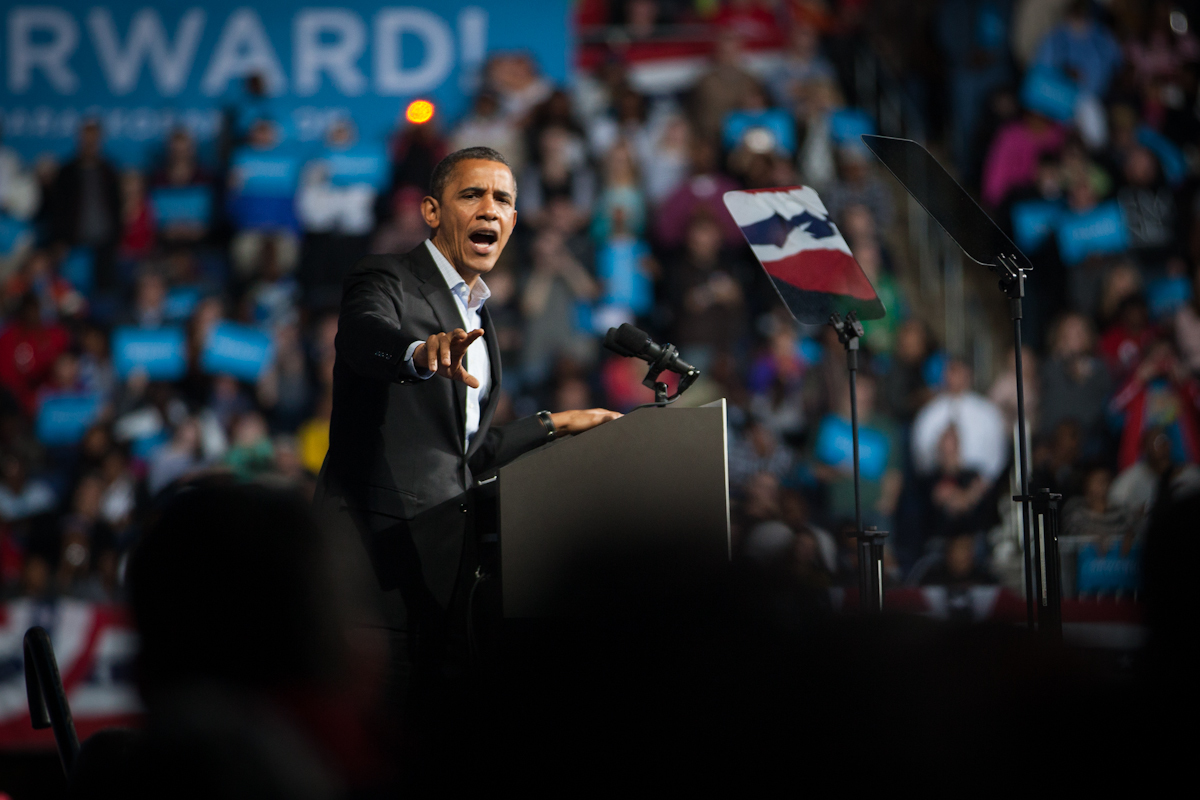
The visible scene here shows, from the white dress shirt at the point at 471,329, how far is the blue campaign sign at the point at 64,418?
5948 millimetres

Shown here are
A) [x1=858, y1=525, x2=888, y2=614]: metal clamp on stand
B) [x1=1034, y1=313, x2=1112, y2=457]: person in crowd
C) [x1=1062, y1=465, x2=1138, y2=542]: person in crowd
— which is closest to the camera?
[x1=858, y1=525, x2=888, y2=614]: metal clamp on stand

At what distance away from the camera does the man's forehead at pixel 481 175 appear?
3.06 meters

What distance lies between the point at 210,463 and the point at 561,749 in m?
6.69

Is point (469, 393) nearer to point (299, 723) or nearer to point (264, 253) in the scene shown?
point (299, 723)

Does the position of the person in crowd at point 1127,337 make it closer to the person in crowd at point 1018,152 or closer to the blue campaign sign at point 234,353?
the person in crowd at point 1018,152

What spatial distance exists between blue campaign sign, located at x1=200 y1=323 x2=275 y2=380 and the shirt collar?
5.55 metres

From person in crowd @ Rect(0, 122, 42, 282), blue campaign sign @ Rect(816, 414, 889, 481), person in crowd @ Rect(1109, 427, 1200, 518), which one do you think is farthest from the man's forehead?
person in crowd @ Rect(0, 122, 42, 282)

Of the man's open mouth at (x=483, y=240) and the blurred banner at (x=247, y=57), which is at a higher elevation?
the blurred banner at (x=247, y=57)

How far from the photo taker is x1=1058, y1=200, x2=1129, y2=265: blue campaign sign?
8.10 metres

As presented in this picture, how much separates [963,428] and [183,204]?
5.88 meters

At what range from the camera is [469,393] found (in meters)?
3.02

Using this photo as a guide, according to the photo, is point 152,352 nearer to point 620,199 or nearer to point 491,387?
point 620,199

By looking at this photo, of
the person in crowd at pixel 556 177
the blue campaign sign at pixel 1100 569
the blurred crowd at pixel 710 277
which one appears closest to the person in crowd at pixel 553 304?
the blurred crowd at pixel 710 277

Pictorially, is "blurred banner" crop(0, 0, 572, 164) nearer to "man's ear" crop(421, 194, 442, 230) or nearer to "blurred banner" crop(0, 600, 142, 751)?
"blurred banner" crop(0, 600, 142, 751)
